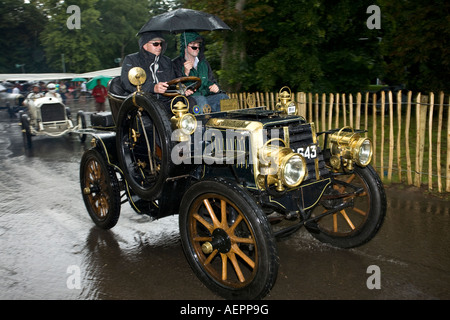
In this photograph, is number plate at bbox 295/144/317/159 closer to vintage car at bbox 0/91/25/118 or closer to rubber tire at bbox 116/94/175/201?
rubber tire at bbox 116/94/175/201

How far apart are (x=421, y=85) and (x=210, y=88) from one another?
11.9 meters

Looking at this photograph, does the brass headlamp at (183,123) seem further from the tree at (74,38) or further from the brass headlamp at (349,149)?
the tree at (74,38)

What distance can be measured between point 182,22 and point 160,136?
163 centimetres

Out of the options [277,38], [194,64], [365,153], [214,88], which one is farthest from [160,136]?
[277,38]

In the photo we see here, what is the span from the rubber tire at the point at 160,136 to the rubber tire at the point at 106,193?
38cm

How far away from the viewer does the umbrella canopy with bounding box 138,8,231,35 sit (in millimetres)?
4676

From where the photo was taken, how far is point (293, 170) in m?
3.36

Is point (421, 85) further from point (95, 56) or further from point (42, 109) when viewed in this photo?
point (95, 56)

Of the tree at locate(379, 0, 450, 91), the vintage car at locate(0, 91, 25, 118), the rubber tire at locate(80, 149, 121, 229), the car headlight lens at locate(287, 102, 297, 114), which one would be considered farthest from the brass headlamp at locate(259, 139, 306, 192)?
the vintage car at locate(0, 91, 25, 118)

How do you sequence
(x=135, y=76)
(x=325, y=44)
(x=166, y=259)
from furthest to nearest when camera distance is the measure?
(x=325, y=44)
(x=166, y=259)
(x=135, y=76)

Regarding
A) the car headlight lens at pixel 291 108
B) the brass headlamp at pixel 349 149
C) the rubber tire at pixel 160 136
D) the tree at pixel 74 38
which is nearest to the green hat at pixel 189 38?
the rubber tire at pixel 160 136

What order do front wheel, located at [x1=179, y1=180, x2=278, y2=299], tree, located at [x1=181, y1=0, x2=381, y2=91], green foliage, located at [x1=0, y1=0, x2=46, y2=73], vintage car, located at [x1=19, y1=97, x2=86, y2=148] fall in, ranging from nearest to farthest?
front wheel, located at [x1=179, y1=180, x2=278, y2=299]
tree, located at [x1=181, y1=0, x2=381, y2=91]
vintage car, located at [x1=19, y1=97, x2=86, y2=148]
green foliage, located at [x1=0, y1=0, x2=46, y2=73]

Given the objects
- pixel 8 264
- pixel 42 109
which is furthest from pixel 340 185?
pixel 42 109

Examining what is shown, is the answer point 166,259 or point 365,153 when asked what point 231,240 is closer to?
point 166,259
